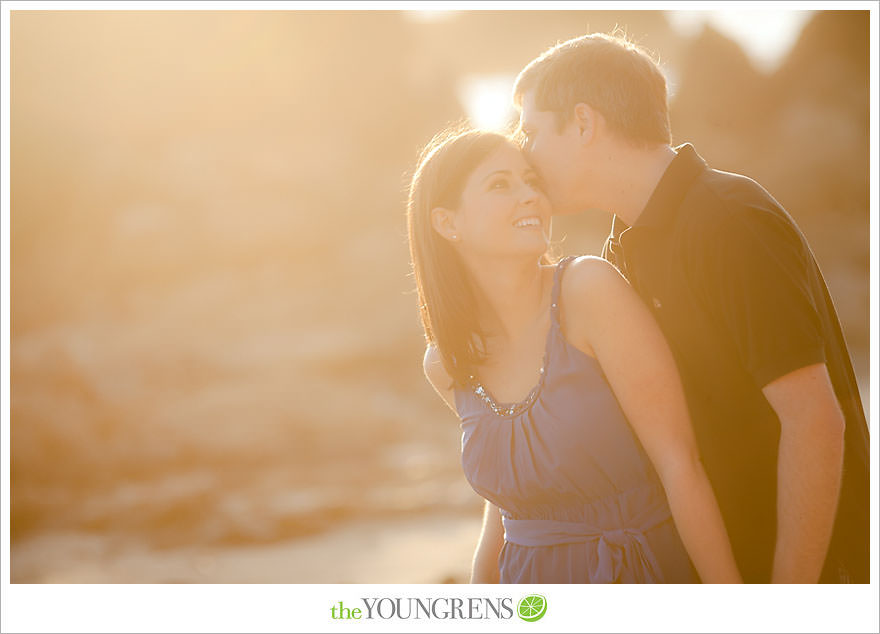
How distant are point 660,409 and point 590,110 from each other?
0.85 metres

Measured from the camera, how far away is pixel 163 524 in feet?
35.5

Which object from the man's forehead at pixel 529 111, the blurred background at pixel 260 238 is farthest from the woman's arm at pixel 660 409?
the blurred background at pixel 260 238

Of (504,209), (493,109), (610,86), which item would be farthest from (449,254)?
(493,109)

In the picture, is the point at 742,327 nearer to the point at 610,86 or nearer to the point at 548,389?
the point at 548,389

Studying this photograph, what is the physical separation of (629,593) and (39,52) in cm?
1428

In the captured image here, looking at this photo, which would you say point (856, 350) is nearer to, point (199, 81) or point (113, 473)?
point (113, 473)

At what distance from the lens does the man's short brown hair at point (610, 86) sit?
239cm

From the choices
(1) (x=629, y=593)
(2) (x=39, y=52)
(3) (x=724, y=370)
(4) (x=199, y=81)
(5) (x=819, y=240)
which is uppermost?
(4) (x=199, y=81)

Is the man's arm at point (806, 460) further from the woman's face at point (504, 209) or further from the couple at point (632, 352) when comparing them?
the woman's face at point (504, 209)

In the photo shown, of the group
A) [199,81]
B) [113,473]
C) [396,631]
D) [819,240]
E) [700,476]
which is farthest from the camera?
[199,81]

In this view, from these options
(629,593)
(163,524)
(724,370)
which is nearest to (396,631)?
(629,593)

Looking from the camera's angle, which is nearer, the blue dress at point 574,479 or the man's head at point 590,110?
the blue dress at point 574,479

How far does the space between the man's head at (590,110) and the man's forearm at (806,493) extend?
84 cm

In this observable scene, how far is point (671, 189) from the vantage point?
2.22 meters
